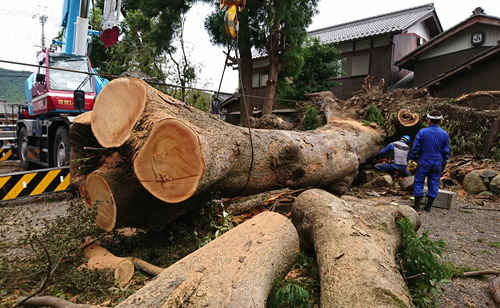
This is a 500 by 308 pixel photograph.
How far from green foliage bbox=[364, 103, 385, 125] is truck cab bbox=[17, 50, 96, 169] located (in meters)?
5.74

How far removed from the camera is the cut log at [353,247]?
5.40ft

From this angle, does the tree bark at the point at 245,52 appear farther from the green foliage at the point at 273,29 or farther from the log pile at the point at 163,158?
the log pile at the point at 163,158

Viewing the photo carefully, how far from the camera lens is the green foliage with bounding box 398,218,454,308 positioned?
6.84 feet

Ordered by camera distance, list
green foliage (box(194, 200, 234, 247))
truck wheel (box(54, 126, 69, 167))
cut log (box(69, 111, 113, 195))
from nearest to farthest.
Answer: green foliage (box(194, 200, 234, 247)) → cut log (box(69, 111, 113, 195)) → truck wheel (box(54, 126, 69, 167))

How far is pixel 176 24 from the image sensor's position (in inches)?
449

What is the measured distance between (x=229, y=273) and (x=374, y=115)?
20.3ft

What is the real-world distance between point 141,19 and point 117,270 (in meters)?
11.5

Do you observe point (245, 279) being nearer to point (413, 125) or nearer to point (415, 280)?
point (415, 280)

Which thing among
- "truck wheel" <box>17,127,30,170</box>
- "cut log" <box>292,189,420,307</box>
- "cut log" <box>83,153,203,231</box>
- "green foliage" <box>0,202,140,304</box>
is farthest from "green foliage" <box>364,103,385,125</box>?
"truck wheel" <box>17,127,30,170</box>

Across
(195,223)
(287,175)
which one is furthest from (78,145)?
(287,175)

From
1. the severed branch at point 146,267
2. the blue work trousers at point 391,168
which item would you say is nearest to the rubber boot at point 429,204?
the blue work trousers at point 391,168

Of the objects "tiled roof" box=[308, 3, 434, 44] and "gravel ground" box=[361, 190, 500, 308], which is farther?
"tiled roof" box=[308, 3, 434, 44]

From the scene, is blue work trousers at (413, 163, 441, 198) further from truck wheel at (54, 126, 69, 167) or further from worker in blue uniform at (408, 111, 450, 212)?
truck wheel at (54, 126, 69, 167)

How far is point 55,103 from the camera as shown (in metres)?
6.17
